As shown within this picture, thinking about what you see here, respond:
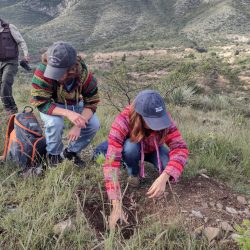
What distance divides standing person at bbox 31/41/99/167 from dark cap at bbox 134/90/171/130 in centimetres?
51

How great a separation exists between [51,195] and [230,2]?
148 feet

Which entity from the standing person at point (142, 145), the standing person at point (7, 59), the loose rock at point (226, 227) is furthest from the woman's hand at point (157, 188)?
the standing person at point (7, 59)

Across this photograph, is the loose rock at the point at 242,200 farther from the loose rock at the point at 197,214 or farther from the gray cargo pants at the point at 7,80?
the gray cargo pants at the point at 7,80

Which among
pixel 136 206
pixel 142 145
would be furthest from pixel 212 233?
pixel 142 145

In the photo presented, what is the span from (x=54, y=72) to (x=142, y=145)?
0.88m

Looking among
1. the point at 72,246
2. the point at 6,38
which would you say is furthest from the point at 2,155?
the point at 6,38

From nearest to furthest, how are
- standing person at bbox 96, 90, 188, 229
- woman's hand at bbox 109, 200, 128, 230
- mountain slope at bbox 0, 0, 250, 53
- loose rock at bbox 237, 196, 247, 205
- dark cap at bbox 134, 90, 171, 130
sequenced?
woman's hand at bbox 109, 200, 128, 230
standing person at bbox 96, 90, 188, 229
dark cap at bbox 134, 90, 171, 130
loose rock at bbox 237, 196, 247, 205
mountain slope at bbox 0, 0, 250, 53

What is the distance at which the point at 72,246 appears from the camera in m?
2.13

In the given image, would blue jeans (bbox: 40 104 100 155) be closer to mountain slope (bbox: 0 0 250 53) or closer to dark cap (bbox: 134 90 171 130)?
dark cap (bbox: 134 90 171 130)

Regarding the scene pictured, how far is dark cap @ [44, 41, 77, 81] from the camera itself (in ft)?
9.15

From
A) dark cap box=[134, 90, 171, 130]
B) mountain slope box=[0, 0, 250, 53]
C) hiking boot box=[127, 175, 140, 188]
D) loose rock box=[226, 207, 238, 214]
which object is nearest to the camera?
dark cap box=[134, 90, 171, 130]

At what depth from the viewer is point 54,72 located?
2.80 meters

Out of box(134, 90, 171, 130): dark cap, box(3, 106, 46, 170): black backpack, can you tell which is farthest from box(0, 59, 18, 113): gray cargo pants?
box(134, 90, 171, 130): dark cap

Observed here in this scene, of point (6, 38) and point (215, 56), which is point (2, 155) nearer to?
point (6, 38)
